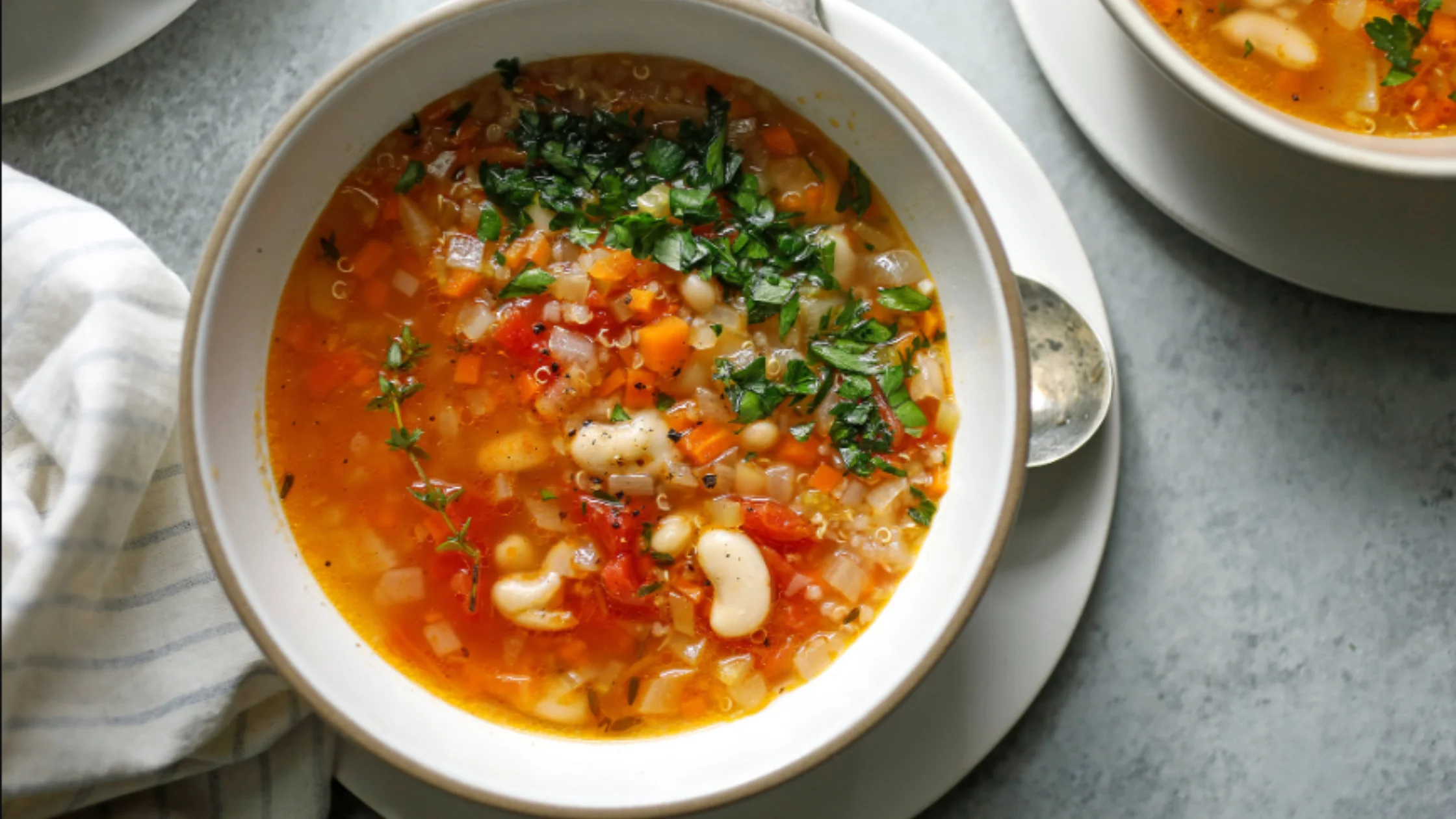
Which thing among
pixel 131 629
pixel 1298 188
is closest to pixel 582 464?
pixel 131 629

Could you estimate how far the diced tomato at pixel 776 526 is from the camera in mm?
2492

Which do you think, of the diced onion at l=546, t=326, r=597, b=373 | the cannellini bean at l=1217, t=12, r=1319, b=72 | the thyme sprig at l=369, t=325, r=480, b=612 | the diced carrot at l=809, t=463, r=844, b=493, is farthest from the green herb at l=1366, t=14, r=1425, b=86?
the thyme sprig at l=369, t=325, r=480, b=612

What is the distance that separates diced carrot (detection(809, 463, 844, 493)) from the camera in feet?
8.21

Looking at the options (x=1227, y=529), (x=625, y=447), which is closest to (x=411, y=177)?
(x=625, y=447)

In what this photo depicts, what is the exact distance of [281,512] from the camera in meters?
2.44

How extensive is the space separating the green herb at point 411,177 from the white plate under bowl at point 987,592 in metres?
0.99

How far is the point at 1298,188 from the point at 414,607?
7.54ft

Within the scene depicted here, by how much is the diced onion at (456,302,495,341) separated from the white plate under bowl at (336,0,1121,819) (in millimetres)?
973

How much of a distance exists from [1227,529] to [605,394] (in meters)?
1.64

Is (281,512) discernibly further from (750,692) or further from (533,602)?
(750,692)

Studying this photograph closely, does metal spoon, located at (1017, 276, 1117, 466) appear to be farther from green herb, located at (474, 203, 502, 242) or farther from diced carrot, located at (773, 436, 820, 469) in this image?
green herb, located at (474, 203, 502, 242)

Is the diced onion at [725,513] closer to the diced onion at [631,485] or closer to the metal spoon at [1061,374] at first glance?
the diced onion at [631,485]

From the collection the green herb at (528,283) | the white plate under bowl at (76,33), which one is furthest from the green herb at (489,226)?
the white plate under bowl at (76,33)

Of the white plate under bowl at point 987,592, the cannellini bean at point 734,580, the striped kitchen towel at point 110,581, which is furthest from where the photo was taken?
the white plate under bowl at point 987,592
